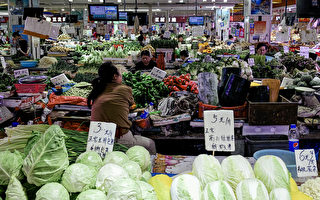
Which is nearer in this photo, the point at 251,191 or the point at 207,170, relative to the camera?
the point at 251,191

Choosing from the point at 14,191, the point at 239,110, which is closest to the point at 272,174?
the point at 14,191

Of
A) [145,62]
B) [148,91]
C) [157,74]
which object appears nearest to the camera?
[148,91]

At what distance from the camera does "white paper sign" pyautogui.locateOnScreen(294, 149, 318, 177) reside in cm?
206

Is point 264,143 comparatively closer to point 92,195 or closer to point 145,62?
point 92,195

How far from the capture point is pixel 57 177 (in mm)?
1657

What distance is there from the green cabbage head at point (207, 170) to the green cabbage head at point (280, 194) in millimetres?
304

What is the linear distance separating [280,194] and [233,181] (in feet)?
0.89

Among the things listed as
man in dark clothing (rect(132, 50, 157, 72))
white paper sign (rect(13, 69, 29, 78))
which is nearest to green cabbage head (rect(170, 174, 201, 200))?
white paper sign (rect(13, 69, 29, 78))

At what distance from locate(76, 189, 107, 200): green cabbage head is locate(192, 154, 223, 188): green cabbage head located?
587 millimetres

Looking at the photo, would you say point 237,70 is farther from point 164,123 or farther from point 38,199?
point 38,199

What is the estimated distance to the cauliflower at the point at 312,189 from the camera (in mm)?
1883

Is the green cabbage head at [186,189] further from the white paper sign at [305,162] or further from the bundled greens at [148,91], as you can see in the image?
the bundled greens at [148,91]

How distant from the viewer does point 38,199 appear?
1518 mm

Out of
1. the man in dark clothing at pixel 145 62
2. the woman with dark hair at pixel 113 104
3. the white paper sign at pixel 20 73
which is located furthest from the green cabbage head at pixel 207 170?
the man in dark clothing at pixel 145 62
